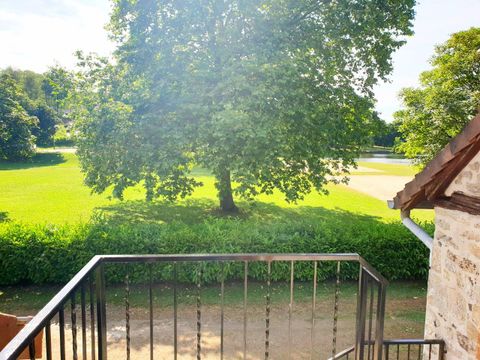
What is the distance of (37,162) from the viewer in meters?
34.9

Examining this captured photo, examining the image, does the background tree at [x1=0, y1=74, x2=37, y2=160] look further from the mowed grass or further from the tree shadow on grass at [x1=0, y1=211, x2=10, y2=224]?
the tree shadow on grass at [x1=0, y1=211, x2=10, y2=224]

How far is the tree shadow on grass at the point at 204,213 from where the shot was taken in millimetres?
12445

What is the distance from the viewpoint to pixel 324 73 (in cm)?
1020

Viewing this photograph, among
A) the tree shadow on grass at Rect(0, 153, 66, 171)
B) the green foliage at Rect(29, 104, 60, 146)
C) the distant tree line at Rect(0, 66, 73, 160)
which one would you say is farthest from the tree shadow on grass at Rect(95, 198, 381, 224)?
Result: the green foliage at Rect(29, 104, 60, 146)

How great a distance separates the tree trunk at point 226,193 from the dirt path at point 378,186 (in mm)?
9471

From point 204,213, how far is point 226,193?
52.2 inches

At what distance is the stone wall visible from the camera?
3693 mm

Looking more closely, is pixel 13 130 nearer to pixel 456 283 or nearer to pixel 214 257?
pixel 214 257

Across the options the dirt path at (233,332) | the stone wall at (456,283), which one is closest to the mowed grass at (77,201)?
the dirt path at (233,332)

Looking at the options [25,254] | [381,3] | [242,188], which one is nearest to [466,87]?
[381,3]

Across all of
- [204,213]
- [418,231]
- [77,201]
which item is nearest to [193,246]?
[418,231]

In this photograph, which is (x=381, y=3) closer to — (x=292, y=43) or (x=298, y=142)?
(x=292, y=43)

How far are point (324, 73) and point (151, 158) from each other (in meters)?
5.38

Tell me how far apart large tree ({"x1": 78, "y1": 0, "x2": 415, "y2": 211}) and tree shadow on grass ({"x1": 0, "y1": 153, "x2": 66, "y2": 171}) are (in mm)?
26083
